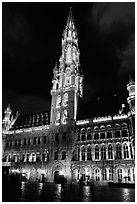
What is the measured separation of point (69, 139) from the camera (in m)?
45.7

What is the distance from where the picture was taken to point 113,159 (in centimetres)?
3872

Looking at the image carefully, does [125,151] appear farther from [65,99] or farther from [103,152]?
[65,99]

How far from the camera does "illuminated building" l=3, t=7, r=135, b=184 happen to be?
1538 inches

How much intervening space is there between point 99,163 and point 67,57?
33.1m

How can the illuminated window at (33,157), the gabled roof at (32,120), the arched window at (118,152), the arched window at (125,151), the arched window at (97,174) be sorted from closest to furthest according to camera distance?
1. the arched window at (125,151)
2. the arched window at (118,152)
3. the arched window at (97,174)
4. the illuminated window at (33,157)
5. the gabled roof at (32,120)

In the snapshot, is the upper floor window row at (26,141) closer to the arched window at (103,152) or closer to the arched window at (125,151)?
the arched window at (103,152)

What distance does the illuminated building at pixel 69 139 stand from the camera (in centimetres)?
3906

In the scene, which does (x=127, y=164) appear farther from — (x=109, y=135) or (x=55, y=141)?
(x=55, y=141)

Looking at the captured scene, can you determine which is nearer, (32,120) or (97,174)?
(97,174)

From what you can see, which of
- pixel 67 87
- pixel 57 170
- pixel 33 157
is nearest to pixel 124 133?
pixel 57 170

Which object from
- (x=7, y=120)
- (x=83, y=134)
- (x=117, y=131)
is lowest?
(x=83, y=134)

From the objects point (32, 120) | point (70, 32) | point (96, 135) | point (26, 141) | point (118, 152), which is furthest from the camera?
point (70, 32)

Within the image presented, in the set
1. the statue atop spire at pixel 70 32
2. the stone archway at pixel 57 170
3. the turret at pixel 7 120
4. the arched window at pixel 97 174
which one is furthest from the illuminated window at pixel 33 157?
the statue atop spire at pixel 70 32

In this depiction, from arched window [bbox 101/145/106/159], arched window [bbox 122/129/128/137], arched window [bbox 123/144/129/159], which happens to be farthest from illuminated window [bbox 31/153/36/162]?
arched window [bbox 122/129/128/137]
